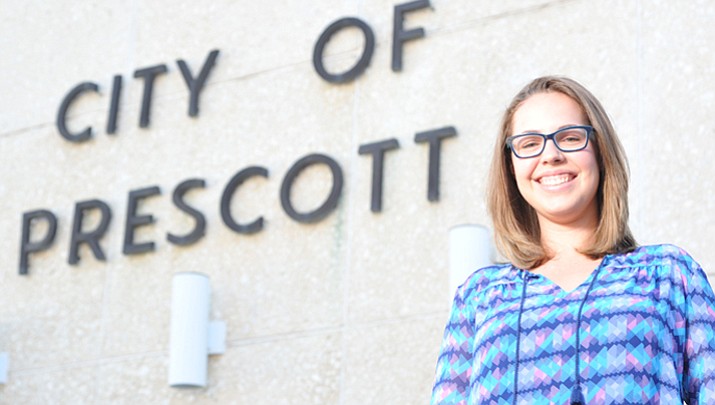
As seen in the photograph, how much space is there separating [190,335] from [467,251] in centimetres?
120

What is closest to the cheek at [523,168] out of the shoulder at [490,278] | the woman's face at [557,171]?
the woman's face at [557,171]

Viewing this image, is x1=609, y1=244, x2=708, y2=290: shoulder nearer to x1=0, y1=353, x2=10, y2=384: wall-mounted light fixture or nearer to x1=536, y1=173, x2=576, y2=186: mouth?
x1=536, y1=173, x2=576, y2=186: mouth

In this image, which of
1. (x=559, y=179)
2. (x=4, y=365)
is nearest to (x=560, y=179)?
(x=559, y=179)

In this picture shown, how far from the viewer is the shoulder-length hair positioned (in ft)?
7.98

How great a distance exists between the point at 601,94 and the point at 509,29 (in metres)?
0.49

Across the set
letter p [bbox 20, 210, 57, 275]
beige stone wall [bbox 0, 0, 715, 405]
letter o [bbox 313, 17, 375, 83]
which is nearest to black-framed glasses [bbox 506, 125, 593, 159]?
beige stone wall [bbox 0, 0, 715, 405]

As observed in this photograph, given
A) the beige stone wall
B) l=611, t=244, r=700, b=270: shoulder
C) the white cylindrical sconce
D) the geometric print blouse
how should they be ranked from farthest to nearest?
1. the beige stone wall
2. the white cylindrical sconce
3. l=611, t=244, r=700, b=270: shoulder
4. the geometric print blouse

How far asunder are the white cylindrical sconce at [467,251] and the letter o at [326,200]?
2.40 feet

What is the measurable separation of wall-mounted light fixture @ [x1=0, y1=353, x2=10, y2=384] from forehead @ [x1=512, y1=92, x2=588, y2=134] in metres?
3.65

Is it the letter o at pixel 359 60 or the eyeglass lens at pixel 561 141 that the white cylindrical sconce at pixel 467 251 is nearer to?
the letter o at pixel 359 60

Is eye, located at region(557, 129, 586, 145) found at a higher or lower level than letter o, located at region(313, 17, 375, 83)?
lower

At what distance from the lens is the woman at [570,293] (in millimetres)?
2246

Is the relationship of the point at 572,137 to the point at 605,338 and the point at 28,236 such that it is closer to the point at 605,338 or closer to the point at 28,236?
the point at 605,338

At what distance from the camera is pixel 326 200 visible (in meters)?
5.10
